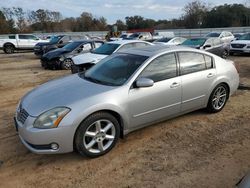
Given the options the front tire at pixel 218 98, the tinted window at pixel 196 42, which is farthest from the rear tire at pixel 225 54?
the front tire at pixel 218 98

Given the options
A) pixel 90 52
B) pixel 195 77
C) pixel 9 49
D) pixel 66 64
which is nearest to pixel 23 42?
pixel 9 49

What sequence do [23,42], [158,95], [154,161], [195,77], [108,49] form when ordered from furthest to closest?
1. [23,42]
2. [108,49]
3. [195,77]
4. [158,95]
5. [154,161]

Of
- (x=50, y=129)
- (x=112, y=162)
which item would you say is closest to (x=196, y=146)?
(x=112, y=162)

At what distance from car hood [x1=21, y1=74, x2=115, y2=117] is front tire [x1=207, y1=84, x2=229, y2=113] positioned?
241cm

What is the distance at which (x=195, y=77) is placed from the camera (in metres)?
5.31

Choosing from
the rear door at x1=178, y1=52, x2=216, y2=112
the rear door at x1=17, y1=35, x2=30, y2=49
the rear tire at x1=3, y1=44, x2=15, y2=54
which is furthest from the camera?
Result: the rear door at x1=17, y1=35, x2=30, y2=49

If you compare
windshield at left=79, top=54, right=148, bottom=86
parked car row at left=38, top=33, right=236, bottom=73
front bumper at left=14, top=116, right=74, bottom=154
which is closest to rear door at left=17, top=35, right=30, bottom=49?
parked car row at left=38, top=33, right=236, bottom=73

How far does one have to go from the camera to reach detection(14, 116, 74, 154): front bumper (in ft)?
12.6

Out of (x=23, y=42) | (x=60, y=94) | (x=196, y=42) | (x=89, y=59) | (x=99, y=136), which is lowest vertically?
(x=99, y=136)

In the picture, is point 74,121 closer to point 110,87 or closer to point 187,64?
point 110,87

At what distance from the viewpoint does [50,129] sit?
3.82m

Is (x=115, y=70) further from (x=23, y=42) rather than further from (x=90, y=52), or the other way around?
(x=23, y=42)

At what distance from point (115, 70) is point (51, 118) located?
1.57 metres

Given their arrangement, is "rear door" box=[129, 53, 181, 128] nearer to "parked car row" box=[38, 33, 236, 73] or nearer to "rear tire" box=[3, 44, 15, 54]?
"parked car row" box=[38, 33, 236, 73]
